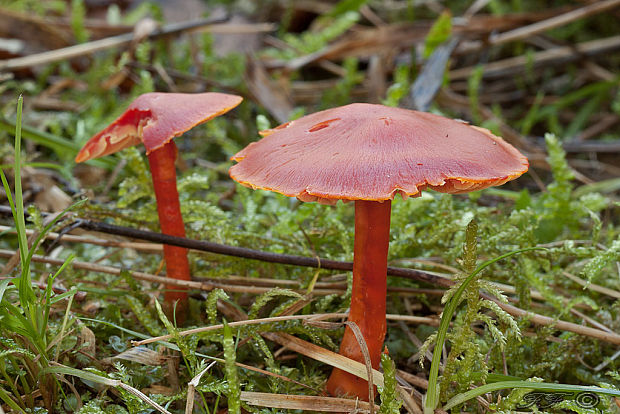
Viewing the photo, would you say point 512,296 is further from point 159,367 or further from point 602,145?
point 602,145

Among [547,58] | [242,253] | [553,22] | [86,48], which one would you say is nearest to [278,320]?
[242,253]

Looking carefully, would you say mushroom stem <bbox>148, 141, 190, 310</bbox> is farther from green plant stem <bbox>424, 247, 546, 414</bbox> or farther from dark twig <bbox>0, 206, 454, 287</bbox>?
green plant stem <bbox>424, 247, 546, 414</bbox>

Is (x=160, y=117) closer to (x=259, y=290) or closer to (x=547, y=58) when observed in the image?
(x=259, y=290)

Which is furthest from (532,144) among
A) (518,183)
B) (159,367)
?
(159,367)

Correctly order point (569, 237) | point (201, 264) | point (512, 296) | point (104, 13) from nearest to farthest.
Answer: point (512, 296) < point (201, 264) < point (569, 237) < point (104, 13)

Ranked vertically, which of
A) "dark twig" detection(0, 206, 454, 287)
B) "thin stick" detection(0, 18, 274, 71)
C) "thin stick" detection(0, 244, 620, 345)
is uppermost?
"thin stick" detection(0, 18, 274, 71)

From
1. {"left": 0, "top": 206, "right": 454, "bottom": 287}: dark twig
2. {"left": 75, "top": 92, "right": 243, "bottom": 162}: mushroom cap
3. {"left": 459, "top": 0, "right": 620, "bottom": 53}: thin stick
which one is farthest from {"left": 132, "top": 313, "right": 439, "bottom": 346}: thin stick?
{"left": 459, "top": 0, "right": 620, "bottom": 53}: thin stick

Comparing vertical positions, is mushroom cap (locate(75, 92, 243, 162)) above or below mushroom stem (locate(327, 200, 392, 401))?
above
